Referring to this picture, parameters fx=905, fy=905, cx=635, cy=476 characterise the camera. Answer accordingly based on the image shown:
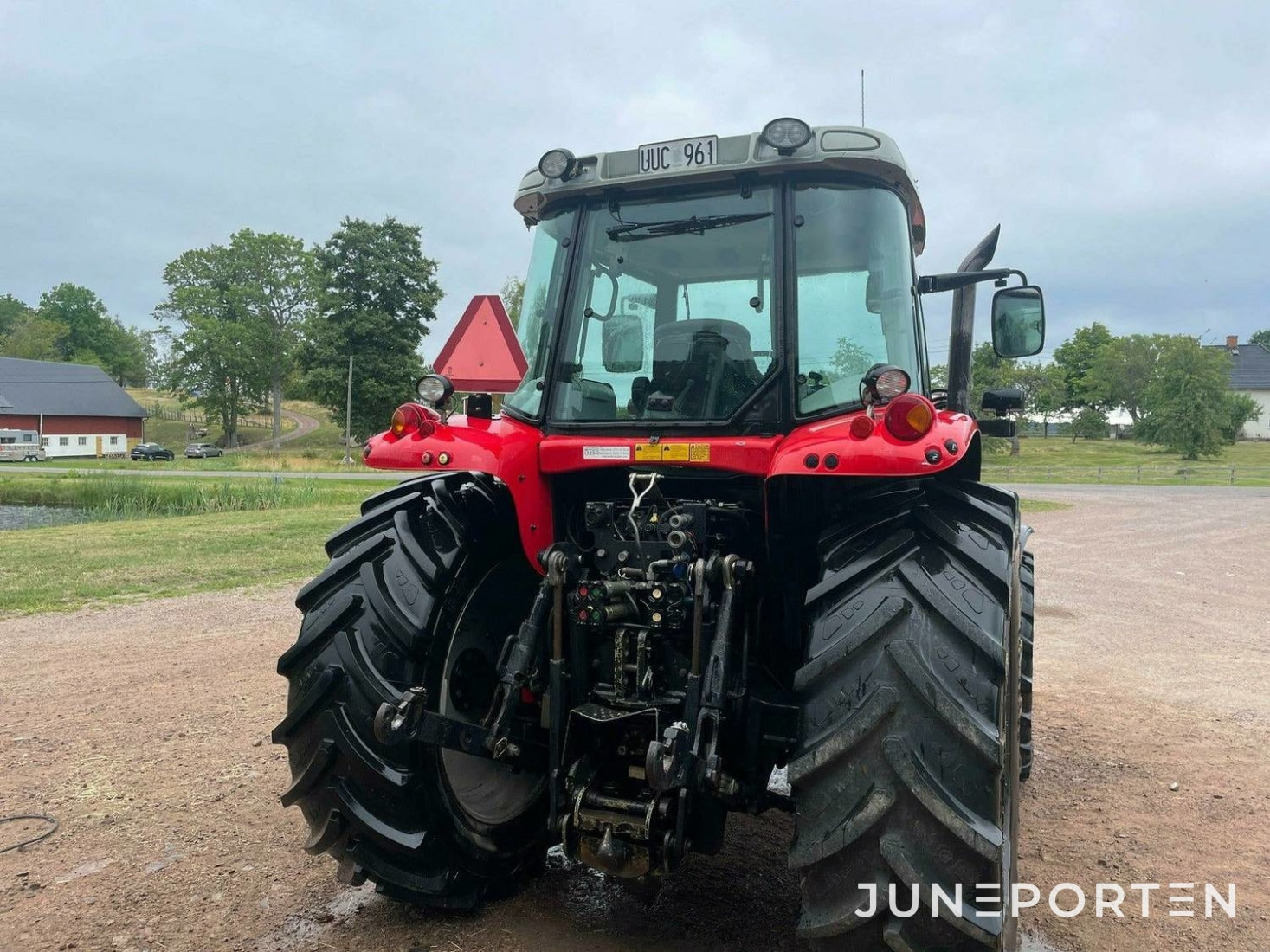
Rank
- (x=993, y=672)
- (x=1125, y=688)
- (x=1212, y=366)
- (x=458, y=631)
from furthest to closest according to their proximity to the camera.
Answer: (x=1212, y=366)
(x=1125, y=688)
(x=458, y=631)
(x=993, y=672)

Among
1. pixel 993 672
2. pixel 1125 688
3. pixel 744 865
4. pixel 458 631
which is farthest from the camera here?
pixel 1125 688

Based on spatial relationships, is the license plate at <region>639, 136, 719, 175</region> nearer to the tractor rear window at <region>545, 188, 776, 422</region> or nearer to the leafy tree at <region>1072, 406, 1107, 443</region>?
the tractor rear window at <region>545, 188, 776, 422</region>

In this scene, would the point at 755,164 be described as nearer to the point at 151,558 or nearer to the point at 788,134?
the point at 788,134

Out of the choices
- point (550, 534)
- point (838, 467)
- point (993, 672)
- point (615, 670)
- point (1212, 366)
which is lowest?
point (615, 670)

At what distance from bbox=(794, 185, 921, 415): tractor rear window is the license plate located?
33 centimetres

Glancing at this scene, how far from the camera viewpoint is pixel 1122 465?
36531mm

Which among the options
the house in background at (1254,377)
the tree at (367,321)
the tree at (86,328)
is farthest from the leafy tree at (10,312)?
the house in background at (1254,377)

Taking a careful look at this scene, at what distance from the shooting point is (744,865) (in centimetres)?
350

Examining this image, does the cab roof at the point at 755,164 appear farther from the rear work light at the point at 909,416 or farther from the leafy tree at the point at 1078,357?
the leafy tree at the point at 1078,357

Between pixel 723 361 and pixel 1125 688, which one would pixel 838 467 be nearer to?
pixel 723 361

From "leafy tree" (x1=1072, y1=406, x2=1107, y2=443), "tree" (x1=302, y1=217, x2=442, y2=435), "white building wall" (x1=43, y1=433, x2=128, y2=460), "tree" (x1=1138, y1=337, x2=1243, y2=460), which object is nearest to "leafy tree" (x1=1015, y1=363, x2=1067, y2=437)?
"leafy tree" (x1=1072, y1=406, x2=1107, y2=443)

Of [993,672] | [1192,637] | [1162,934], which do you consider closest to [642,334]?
[993,672]

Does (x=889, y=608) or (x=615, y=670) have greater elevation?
(x=889, y=608)

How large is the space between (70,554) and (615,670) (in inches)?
425
